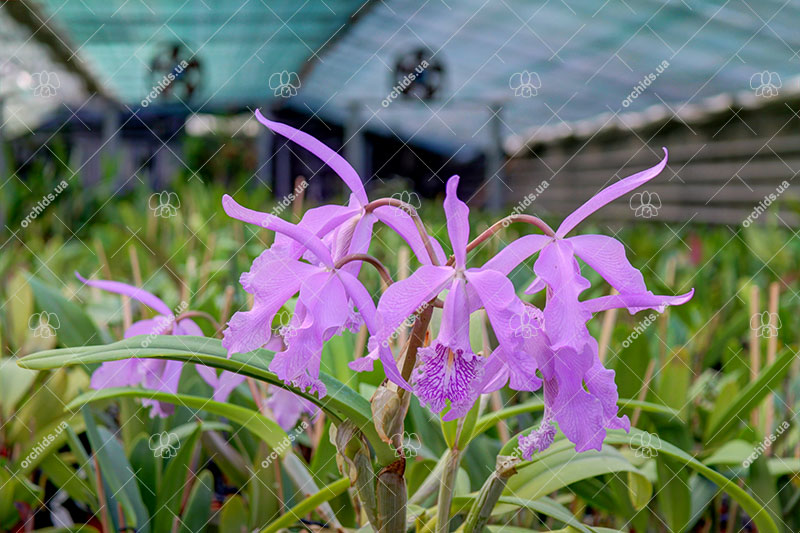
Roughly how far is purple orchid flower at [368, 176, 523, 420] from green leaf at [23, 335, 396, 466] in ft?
0.20

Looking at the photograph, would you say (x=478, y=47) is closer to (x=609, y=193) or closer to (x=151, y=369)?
(x=151, y=369)

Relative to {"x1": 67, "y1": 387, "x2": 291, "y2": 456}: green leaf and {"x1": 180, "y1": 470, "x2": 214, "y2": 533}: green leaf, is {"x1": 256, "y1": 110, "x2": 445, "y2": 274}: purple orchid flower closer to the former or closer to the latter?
{"x1": 67, "y1": 387, "x2": 291, "y2": 456}: green leaf

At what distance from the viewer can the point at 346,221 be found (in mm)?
433

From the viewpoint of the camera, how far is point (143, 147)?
46.3 feet

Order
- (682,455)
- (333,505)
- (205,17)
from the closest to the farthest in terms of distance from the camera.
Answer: (682,455) → (333,505) → (205,17)

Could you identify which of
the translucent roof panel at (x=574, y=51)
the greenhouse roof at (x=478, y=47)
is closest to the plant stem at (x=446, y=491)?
the translucent roof panel at (x=574, y=51)

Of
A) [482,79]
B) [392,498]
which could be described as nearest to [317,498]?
[392,498]

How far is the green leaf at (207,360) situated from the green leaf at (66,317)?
1.46 ft

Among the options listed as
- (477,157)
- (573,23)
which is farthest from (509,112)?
Result: (573,23)

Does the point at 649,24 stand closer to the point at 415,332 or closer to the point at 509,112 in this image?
the point at 509,112

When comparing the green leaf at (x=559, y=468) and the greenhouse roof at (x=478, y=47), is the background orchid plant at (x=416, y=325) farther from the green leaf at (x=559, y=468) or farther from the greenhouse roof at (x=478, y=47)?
the greenhouse roof at (x=478, y=47)

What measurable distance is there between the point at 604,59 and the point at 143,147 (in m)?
10.3

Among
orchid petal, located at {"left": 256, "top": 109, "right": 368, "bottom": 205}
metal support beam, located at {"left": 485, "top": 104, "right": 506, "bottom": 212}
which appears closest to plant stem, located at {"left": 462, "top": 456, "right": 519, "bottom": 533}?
Answer: orchid petal, located at {"left": 256, "top": 109, "right": 368, "bottom": 205}

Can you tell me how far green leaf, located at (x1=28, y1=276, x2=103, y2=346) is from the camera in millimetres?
854
